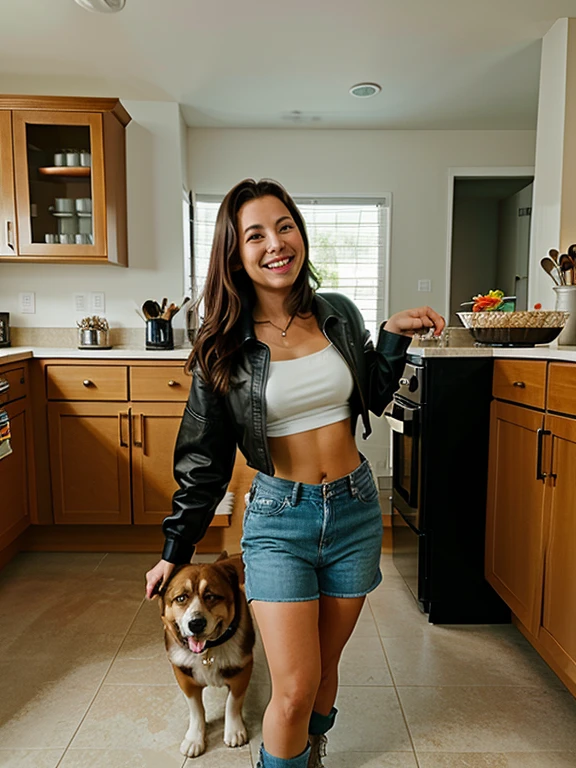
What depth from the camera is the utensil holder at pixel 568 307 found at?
89.6 inches

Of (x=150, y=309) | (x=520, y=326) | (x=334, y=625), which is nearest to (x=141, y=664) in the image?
(x=334, y=625)

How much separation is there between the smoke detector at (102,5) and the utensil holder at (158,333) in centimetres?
143

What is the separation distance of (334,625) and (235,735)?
1.84ft

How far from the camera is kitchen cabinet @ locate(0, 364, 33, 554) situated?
248cm

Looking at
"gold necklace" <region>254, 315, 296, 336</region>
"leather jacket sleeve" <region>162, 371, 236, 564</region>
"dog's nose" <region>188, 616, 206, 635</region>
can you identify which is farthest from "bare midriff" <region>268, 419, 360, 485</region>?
"dog's nose" <region>188, 616, 206, 635</region>

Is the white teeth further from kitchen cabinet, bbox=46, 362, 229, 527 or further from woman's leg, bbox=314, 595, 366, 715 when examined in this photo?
kitchen cabinet, bbox=46, 362, 229, 527

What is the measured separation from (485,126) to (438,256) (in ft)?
2.98

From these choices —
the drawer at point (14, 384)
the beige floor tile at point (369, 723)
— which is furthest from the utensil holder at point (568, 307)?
the drawer at point (14, 384)

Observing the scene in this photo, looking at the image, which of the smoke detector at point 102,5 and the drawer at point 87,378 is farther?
the drawer at point 87,378

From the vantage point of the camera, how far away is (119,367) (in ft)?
9.00

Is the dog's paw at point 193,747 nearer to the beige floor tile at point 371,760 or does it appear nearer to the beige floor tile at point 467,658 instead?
the beige floor tile at point 371,760

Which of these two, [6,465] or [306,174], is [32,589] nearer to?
[6,465]

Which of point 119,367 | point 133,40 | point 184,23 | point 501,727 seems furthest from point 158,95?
point 501,727

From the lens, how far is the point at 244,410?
1153 millimetres
